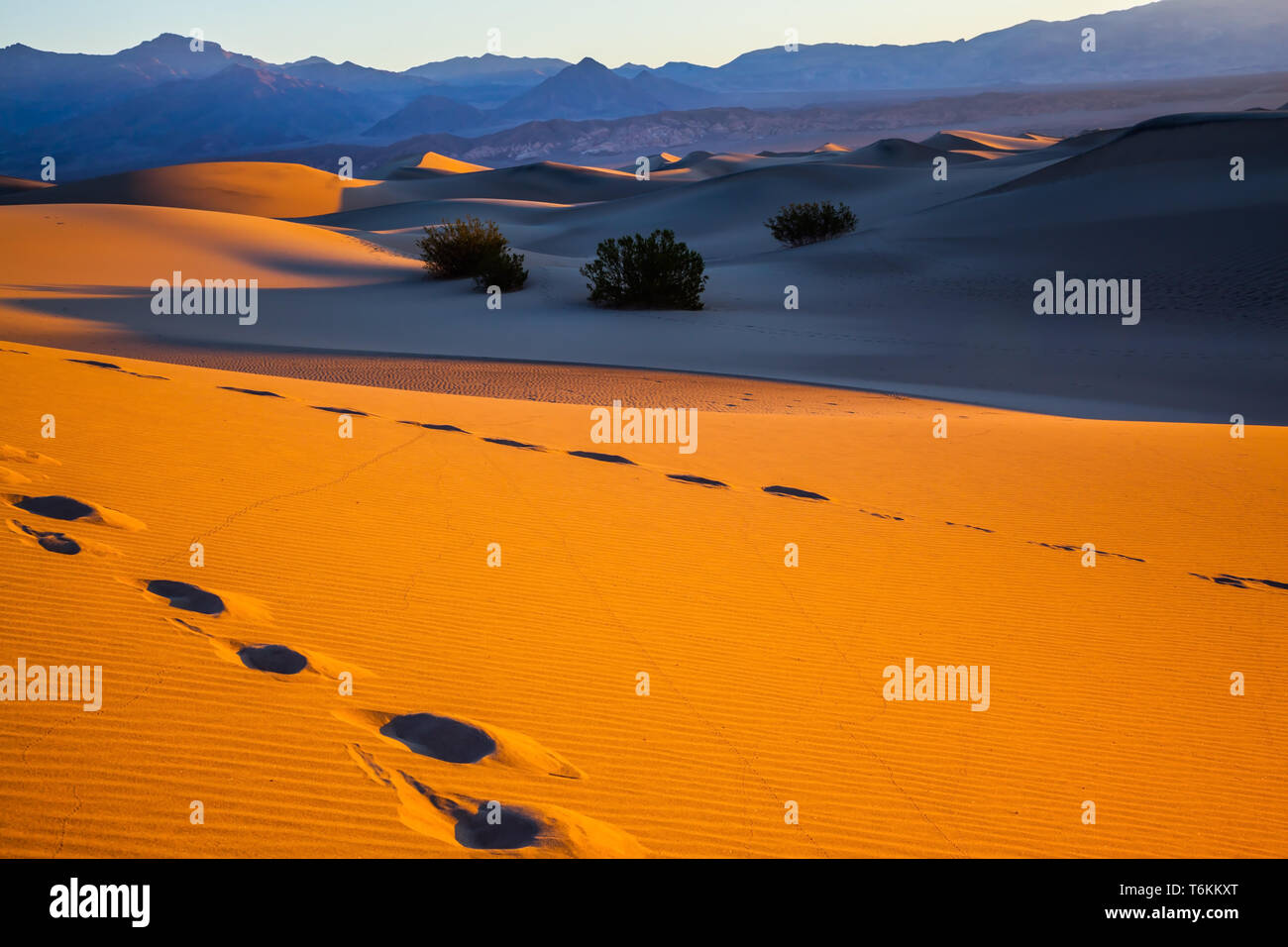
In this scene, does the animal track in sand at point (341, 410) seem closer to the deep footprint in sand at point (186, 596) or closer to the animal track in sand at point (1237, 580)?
the deep footprint in sand at point (186, 596)

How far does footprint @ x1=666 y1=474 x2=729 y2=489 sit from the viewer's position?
328 inches

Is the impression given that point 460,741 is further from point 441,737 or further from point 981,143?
point 981,143

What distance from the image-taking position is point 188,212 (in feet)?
90.2

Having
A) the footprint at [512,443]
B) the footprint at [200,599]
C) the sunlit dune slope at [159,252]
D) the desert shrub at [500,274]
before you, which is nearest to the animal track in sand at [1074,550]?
the footprint at [512,443]

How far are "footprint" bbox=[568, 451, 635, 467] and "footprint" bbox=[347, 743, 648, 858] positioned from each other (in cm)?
556

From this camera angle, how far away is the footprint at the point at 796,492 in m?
8.22

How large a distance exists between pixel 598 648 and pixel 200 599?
1.98m

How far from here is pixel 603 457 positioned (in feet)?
29.9

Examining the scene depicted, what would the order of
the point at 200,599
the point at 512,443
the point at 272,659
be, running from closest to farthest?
the point at 272,659
the point at 200,599
the point at 512,443

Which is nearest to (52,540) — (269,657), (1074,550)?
(269,657)

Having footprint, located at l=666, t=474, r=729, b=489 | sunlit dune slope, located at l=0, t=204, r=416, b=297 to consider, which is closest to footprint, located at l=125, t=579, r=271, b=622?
footprint, located at l=666, t=474, r=729, b=489

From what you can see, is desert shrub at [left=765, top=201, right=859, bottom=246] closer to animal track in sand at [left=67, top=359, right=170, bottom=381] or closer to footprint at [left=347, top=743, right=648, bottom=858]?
animal track in sand at [left=67, top=359, right=170, bottom=381]
